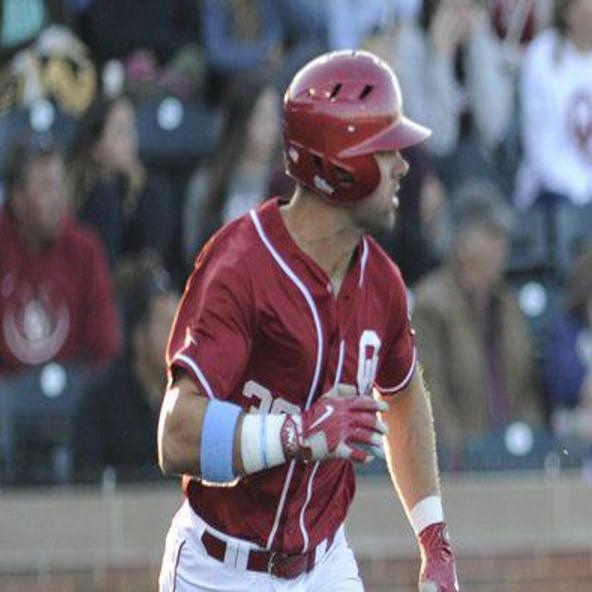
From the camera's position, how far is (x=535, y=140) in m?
9.51

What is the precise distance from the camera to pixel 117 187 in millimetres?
9086

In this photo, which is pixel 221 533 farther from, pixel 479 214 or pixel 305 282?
pixel 479 214

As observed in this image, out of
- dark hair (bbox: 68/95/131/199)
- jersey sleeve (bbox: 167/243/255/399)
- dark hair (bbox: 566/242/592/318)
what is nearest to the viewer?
jersey sleeve (bbox: 167/243/255/399)

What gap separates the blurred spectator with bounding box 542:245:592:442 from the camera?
9.23 m

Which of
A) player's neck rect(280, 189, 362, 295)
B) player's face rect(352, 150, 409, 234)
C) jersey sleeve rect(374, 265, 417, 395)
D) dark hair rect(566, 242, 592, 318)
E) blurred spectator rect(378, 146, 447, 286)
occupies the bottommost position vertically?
dark hair rect(566, 242, 592, 318)

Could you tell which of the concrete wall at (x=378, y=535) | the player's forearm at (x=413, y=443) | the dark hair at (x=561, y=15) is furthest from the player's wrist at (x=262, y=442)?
the dark hair at (x=561, y=15)

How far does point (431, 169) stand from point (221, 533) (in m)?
4.51

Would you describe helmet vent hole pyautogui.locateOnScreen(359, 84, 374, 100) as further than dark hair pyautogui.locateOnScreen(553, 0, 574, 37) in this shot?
No

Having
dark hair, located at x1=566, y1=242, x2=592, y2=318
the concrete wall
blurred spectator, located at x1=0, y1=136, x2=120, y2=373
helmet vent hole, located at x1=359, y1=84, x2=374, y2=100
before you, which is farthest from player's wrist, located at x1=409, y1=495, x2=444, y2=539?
dark hair, located at x1=566, y1=242, x2=592, y2=318

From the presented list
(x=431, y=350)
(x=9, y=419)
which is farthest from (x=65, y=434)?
(x=431, y=350)

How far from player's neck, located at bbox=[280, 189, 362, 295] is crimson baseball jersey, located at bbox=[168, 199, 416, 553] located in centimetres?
3

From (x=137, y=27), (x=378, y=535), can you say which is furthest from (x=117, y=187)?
(x=378, y=535)

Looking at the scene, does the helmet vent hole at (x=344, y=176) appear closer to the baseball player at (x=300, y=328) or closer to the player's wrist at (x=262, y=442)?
the baseball player at (x=300, y=328)

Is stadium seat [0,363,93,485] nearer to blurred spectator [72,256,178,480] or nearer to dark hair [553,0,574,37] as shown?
blurred spectator [72,256,178,480]
